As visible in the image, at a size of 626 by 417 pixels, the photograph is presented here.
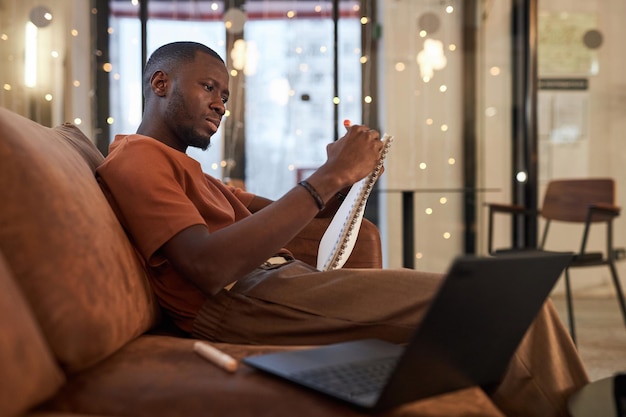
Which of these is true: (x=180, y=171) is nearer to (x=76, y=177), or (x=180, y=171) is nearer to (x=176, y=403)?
(x=76, y=177)

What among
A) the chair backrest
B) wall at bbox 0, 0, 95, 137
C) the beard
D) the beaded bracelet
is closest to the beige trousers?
the beaded bracelet

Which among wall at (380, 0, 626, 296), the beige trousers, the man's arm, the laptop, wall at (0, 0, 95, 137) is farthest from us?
wall at (380, 0, 626, 296)

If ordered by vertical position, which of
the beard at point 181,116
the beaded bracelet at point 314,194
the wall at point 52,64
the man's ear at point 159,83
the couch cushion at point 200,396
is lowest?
the couch cushion at point 200,396

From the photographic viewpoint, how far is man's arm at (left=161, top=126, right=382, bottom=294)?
1.16 m

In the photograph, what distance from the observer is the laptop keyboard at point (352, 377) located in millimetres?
814

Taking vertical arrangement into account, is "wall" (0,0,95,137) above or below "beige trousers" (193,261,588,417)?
above

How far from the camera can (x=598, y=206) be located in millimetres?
3383

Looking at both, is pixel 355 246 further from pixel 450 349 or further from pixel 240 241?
pixel 450 349

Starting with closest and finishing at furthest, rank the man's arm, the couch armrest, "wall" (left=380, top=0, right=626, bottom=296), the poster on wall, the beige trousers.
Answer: the beige trousers < the man's arm < the couch armrest < "wall" (left=380, top=0, right=626, bottom=296) < the poster on wall

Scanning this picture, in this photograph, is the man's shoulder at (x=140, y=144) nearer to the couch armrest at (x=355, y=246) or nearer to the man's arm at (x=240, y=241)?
the man's arm at (x=240, y=241)

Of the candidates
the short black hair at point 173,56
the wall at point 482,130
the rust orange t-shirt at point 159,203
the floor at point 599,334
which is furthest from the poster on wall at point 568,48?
the rust orange t-shirt at point 159,203

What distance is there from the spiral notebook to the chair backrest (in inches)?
99.8

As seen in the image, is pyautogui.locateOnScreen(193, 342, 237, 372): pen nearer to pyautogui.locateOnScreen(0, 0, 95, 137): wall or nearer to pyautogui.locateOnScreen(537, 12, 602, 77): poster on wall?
pyautogui.locateOnScreen(0, 0, 95, 137): wall

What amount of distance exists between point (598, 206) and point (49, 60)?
130 inches
